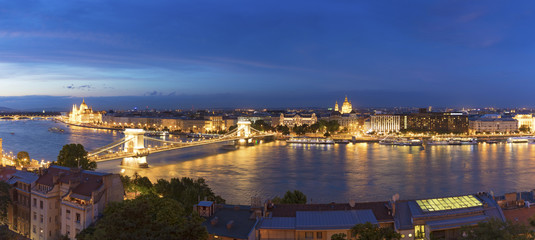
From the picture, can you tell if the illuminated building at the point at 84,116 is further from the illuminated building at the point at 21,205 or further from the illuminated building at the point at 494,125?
the illuminated building at the point at 21,205

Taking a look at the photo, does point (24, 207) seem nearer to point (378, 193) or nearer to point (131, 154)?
point (378, 193)

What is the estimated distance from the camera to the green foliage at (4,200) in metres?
5.67

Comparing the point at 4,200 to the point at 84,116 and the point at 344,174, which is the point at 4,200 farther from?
the point at 84,116

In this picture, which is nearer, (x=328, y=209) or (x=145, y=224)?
(x=145, y=224)

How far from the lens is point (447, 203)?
14.5 ft

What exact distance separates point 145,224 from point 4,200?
10.8 feet

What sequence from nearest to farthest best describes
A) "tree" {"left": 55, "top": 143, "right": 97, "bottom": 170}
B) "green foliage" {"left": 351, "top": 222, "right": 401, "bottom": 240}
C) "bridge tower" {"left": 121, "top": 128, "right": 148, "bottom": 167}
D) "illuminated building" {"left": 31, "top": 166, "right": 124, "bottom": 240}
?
"green foliage" {"left": 351, "top": 222, "right": 401, "bottom": 240} → "illuminated building" {"left": 31, "top": 166, "right": 124, "bottom": 240} → "tree" {"left": 55, "top": 143, "right": 97, "bottom": 170} → "bridge tower" {"left": 121, "top": 128, "right": 148, "bottom": 167}

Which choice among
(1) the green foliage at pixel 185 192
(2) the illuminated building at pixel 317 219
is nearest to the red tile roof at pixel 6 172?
(1) the green foliage at pixel 185 192

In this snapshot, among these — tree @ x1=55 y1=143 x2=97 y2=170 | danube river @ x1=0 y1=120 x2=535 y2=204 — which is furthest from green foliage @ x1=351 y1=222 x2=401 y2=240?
tree @ x1=55 y1=143 x2=97 y2=170

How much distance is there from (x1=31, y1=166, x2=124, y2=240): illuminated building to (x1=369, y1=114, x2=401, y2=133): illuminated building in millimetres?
36113

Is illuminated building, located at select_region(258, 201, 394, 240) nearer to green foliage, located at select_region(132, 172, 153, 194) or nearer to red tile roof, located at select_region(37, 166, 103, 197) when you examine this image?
red tile roof, located at select_region(37, 166, 103, 197)

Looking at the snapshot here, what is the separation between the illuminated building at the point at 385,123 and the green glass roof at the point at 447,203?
3556 cm

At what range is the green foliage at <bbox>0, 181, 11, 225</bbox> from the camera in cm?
567

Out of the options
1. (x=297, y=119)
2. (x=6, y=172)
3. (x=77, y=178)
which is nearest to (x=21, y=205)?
(x=77, y=178)
